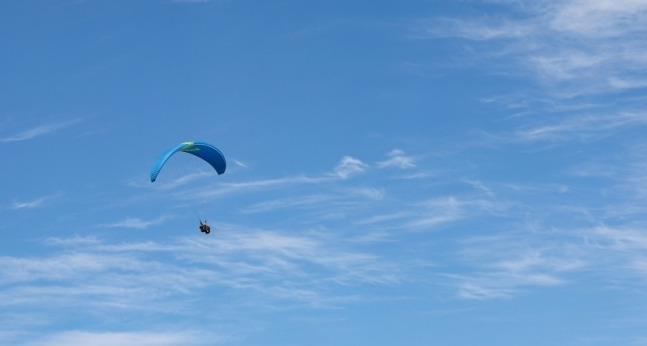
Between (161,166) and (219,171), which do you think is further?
(219,171)

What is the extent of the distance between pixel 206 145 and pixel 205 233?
10669 mm

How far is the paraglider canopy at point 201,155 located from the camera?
142 meters

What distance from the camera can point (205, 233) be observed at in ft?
495

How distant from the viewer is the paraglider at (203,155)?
142 meters

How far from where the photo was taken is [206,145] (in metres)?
149

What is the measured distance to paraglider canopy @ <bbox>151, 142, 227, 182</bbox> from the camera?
141500mm

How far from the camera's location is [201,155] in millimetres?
152375

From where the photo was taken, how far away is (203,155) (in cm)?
15225

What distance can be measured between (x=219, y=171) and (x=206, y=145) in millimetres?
7359

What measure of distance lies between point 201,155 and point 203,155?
0.92ft

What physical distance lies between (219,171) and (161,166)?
15102 mm

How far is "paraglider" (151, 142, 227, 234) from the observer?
142375 mm

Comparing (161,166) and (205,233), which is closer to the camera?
(161,166)
